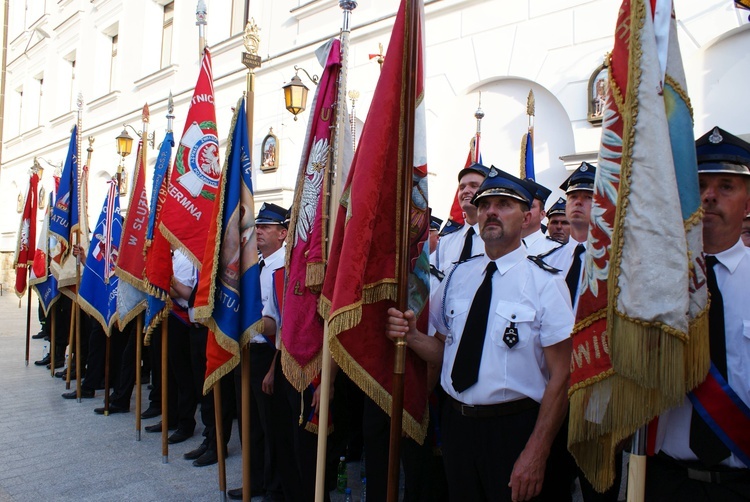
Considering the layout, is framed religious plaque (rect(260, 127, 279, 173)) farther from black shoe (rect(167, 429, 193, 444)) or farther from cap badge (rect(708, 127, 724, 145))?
cap badge (rect(708, 127, 724, 145))

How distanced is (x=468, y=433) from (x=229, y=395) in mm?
2929

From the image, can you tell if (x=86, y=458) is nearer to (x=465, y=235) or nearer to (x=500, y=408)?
(x=465, y=235)

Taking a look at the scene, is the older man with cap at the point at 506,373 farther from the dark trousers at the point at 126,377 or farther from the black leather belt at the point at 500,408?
the dark trousers at the point at 126,377

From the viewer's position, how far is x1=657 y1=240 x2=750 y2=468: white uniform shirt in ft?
5.31

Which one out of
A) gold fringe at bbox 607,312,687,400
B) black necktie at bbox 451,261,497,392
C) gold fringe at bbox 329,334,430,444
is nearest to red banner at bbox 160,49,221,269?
gold fringe at bbox 329,334,430,444

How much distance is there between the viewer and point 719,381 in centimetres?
158

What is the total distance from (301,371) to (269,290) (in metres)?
1.05

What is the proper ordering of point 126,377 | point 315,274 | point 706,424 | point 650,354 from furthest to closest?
point 126,377
point 315,274
point 706,424
point 650,354

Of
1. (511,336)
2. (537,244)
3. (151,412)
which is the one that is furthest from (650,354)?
(151,412)

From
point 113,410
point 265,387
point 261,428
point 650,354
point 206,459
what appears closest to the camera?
point 650,354

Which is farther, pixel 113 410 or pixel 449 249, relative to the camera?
pixel 113 410

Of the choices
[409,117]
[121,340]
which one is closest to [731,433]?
[409,117]

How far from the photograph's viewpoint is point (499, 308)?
2348 mm

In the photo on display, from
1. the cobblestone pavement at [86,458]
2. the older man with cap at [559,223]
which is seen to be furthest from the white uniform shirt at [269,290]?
the older man with cap at [559,223]
